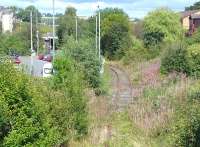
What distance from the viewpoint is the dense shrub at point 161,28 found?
6500 centimetres

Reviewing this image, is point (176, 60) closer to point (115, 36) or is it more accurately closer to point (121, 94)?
point (121, 94)

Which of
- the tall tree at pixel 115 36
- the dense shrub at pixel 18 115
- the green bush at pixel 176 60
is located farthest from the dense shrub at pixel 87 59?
the tall tree at pixel 115 36

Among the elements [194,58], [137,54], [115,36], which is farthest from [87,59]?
[115,36]

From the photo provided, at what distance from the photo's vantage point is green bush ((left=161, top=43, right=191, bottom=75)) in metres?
39.5

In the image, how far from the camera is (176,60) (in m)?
40.0

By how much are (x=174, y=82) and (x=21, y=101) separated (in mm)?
22909

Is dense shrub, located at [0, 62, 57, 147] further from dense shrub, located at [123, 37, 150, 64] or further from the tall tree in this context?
the tall tree

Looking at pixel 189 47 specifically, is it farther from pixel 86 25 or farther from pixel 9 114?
pixel 86 25

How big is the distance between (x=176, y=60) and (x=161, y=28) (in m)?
25.4

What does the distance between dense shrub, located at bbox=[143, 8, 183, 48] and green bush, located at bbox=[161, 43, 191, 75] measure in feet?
75.8

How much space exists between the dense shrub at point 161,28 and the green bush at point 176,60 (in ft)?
75.8

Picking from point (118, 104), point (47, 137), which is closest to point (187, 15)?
point (118, 104)

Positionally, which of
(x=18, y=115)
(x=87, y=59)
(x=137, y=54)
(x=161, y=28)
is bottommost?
(x=137, y=54)

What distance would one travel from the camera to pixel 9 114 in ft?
40.7
